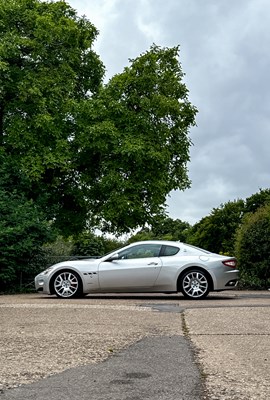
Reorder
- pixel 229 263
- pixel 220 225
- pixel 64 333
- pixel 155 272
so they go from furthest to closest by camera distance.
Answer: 1. pixel 220 225
2. pixel 229 263
3. pixel 155 272
4. pixel 64 333

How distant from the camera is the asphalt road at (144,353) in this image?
4.39 m

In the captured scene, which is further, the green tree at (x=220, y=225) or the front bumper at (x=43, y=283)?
the green tree at (x=220, y=225)

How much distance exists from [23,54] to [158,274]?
1478cm

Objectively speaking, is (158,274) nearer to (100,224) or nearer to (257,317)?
Answer: (257,317)

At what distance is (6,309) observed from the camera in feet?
37.0

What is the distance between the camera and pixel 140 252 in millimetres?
13992

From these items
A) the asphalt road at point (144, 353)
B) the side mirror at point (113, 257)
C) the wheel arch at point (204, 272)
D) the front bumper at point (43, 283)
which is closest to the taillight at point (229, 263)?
the wheel arch at point (204, 272)

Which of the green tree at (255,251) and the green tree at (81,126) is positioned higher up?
the green tree at (81,126)

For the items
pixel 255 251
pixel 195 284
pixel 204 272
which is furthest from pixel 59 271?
pixel 255 251

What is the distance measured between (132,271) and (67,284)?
1610 mm

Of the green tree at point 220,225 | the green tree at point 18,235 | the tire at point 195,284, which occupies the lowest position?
the tire at point 195,284

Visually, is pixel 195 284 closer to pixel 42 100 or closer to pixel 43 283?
pixel 43 283

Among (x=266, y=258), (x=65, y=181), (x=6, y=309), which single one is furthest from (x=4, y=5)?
(x=6, y=309)

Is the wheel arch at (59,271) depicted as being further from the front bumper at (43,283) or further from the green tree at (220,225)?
the green tree at (220,225)
